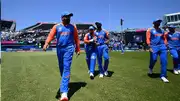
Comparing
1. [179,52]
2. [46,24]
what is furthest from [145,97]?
[46,24]

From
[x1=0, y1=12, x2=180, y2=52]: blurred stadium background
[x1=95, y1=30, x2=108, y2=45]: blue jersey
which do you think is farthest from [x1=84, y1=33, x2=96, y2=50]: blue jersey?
[x1=0, y1=12, x2=180, y2=52]: blurred stadium background

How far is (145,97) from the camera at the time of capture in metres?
6.23

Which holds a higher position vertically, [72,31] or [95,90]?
[72,31]

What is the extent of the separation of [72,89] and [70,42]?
4.58ft

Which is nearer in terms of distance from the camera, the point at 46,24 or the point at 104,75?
the point at 104,75

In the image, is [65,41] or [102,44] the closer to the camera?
[65,41]

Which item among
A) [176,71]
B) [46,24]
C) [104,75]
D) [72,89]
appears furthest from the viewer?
[46,24]

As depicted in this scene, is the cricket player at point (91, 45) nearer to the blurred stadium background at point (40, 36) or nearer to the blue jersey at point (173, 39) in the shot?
the blue jersey at point (173, 39)

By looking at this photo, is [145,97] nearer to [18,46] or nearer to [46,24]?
[18,46]

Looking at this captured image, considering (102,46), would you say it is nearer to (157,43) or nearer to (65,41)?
(157,43)

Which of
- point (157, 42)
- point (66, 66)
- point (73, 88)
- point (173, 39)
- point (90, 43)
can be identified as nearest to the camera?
point (66, 66)

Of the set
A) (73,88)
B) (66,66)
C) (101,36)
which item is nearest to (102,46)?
(101,36)

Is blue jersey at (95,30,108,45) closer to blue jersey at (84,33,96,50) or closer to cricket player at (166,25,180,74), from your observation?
blue jersey at (84,33,96,50)

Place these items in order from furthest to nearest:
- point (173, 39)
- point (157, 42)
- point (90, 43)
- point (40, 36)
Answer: point (40, 36) → point (173, 39) → point (90, 43) → point (157, 42)
